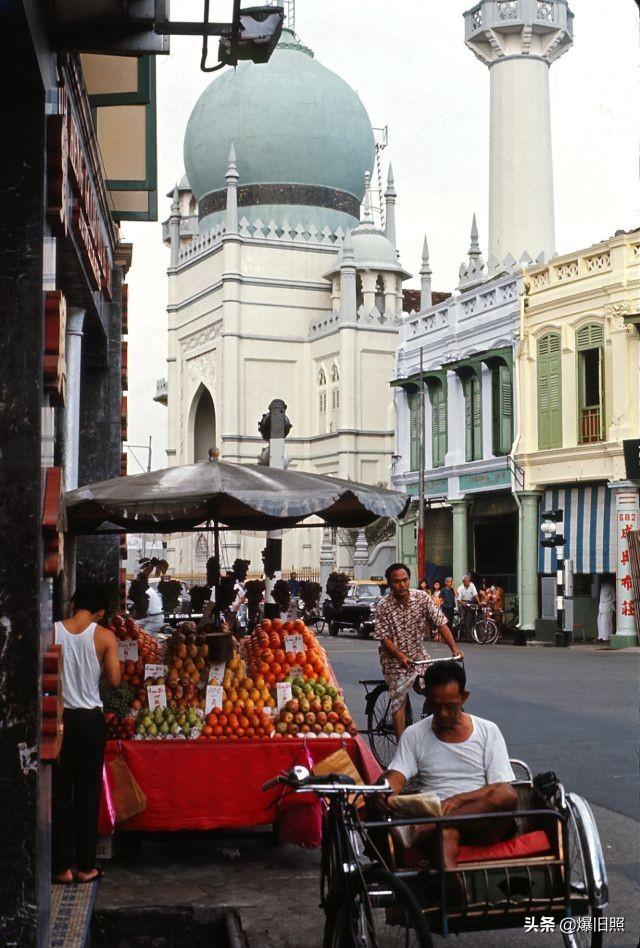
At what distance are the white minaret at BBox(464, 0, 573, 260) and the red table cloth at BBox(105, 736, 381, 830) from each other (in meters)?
41.5

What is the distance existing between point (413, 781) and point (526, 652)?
21.6 meters

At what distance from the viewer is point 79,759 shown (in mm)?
7043

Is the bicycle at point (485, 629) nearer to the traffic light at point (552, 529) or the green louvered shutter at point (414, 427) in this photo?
the traffic light at point (552, 529)

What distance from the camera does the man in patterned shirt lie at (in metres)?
10.3

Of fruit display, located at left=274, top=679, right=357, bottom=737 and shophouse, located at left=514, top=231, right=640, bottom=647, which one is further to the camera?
shophouse, located at left=514, top=231, right=640, bottom=647

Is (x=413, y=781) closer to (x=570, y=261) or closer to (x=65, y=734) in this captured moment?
(x=65, y=734)

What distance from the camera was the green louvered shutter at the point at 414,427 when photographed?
41.4m

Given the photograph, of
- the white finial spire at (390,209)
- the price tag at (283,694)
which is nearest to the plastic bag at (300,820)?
the price tag at (283,694)

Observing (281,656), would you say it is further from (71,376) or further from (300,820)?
(71,376)

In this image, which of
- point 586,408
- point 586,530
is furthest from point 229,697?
point 586,408

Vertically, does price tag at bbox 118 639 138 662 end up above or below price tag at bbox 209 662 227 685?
above

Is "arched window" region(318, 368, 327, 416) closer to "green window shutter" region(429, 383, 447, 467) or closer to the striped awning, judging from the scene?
"green window shutter" region(429, 383, 447, 467)

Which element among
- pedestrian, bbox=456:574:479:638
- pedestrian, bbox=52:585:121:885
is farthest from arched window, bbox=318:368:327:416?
pedestrian, bbox=52:585:121:885

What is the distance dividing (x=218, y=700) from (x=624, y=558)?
73.2ft
